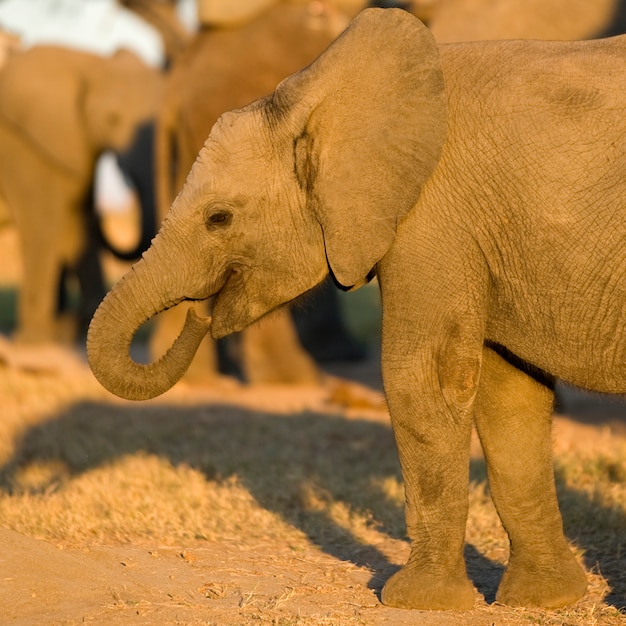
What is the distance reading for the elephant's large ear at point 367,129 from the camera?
4453mm

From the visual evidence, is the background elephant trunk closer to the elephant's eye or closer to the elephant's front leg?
the elephant's eye

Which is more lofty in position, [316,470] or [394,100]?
[394,100]

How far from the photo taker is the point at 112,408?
9531 mm

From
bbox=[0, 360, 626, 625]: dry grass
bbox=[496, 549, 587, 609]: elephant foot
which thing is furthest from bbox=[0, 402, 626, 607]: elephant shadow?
bbox=[496, 549, 587, 609]: elephant foot

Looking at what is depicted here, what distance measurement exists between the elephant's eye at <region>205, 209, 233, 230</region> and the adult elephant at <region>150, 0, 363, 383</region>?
5.09m

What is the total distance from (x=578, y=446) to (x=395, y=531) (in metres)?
2.20

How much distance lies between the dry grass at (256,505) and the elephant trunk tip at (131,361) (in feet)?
2.29

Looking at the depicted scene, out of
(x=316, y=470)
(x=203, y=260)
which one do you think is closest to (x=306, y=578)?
(x=203, y=260)

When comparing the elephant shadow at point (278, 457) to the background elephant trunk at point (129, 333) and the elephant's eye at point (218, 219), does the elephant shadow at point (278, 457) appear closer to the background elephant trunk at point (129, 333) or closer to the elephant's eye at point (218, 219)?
the background elephant trunk at point (129, 333)

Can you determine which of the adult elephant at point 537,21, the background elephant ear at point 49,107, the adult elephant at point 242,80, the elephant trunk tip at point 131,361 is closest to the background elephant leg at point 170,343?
the adult elephant at point 242,80

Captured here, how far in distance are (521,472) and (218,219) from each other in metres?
1.39

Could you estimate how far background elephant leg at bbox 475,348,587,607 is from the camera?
493 cm

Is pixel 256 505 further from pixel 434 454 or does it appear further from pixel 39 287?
pixel 39 287

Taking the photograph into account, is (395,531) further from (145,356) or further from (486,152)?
(145,356)
